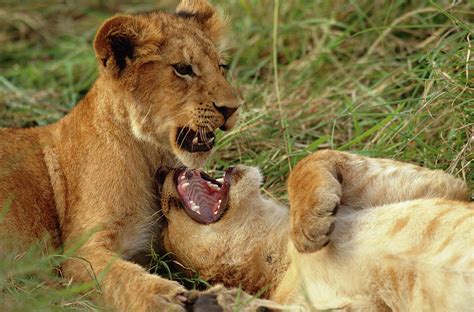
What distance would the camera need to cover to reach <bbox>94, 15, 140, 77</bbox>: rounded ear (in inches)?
170

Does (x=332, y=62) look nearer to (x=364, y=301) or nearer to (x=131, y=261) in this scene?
(x=131, y=261)

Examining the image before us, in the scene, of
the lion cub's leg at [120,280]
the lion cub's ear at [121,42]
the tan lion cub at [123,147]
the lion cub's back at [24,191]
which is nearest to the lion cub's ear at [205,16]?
the tan lion cub at [123,147]

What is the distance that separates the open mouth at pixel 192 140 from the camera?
Answer: 4352 millimetres

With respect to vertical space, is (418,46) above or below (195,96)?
below

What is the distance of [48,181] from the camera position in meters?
4.57

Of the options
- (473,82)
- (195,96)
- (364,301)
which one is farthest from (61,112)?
(364,301)

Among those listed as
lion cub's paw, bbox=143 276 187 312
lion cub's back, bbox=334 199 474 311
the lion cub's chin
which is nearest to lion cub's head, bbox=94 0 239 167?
the lion cub's chin

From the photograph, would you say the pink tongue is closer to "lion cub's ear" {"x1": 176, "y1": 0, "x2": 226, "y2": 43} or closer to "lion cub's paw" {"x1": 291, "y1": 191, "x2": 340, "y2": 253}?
"lion cub's paw" {"x1": 291, "y1": 191, "x2": 340, "y2": 253}

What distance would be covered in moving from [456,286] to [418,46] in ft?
10.7

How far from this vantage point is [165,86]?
172 inches

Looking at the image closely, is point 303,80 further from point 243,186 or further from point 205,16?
point 243,186

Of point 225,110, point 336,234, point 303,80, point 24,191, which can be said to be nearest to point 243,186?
point 225,110

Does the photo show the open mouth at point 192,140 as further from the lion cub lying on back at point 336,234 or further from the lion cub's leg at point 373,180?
the lion cub's leg at point 373,180

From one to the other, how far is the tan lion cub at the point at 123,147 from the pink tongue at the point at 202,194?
147 millimetres
